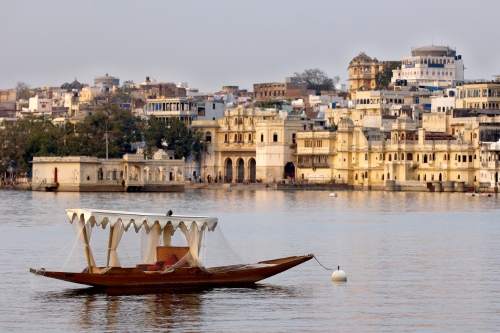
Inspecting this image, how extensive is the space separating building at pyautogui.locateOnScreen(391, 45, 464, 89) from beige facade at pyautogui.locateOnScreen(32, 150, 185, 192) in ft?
154

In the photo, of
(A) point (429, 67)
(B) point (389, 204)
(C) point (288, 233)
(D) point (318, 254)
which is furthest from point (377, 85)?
(D) point (318, 254)

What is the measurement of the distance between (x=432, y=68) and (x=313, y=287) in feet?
384

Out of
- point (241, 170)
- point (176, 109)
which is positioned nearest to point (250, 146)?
point (241, 170)

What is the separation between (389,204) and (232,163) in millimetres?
37920

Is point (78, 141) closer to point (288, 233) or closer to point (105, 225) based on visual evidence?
point (288, 233)

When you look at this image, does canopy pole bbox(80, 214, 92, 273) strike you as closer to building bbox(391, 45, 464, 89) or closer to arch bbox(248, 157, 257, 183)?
arch bbox(248, 157, 257, 183)

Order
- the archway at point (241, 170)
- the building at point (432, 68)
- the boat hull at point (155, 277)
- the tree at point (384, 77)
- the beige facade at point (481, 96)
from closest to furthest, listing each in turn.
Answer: the boat hull at point (155, 277) < the beige facade at point (481, 96) < the archway at point (241, 170) < the building at point (432, 68) < the tree at point (384, 77)

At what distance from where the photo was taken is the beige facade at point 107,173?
329 ft

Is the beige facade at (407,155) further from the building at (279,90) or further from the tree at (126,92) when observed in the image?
the tree at (126,92)

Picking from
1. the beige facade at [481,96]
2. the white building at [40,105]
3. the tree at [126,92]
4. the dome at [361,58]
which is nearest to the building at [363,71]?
the dome at [361,58]

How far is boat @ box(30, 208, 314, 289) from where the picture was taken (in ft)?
102

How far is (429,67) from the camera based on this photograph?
148 m

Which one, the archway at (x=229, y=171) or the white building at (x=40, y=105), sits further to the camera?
the white building at (x=40, y=105)

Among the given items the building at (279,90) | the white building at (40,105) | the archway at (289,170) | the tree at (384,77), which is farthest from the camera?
the white building at (40,105)
